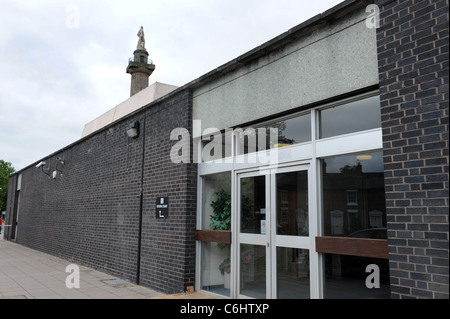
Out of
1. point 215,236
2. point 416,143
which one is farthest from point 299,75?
point 215,236

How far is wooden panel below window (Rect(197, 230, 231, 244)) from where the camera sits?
593 cm

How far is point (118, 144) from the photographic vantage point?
30.0 ft

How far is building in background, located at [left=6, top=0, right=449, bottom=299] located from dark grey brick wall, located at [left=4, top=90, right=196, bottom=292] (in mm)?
43

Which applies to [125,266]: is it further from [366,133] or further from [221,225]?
[366,133]

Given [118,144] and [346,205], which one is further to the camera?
[118,144]

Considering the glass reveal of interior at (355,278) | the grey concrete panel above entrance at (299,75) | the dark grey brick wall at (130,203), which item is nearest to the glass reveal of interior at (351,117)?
the grey concrete panel above entrance at (299,75)

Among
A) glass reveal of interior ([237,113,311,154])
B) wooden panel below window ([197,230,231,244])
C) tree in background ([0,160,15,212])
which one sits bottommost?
wooden panel below window ([197,230,231,244])

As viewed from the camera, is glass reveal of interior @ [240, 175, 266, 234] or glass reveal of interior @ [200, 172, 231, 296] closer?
glass reveal of interior @ [240, 175, 266, 234]

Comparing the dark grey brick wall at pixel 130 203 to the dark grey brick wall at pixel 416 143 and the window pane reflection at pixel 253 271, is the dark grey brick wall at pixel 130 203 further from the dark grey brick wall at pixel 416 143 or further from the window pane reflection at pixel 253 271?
the dark grey brick wall at pixel 416 143

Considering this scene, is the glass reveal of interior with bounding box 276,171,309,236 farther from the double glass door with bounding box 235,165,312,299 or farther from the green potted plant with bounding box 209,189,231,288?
the green potted plant with bounding box 209,189,231,288

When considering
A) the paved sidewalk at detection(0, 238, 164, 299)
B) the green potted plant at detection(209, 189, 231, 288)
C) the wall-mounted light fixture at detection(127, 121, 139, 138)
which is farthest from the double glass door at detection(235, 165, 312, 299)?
the wall-mounted light fixture at detection(127, 121, 139, 138)

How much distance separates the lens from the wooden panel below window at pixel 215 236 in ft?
19.4
